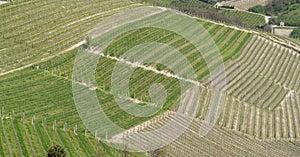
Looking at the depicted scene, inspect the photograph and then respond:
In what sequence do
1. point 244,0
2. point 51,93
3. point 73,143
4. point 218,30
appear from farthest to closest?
point 244,0
point 218,30
point 51,93
point 73,143

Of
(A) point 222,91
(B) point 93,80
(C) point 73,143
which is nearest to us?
(C) point 73,143

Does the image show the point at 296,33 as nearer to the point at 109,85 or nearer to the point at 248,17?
the point at 248,17

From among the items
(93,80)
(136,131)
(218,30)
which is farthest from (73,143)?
(218,30)

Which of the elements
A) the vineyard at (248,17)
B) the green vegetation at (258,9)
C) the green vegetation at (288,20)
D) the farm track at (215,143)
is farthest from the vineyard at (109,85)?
the green vegetation at (258,9)

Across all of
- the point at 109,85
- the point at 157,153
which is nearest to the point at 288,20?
the point at 109,85

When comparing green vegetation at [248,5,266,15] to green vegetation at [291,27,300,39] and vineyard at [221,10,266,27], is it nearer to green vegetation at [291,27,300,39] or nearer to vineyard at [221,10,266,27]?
vineyard at [221,10,266,27]

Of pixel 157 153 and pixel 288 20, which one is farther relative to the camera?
pixel 288 20

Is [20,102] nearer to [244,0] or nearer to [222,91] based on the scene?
[222,91]

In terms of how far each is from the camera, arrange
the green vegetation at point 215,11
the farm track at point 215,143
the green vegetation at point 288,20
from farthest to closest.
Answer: the green vegetation at point 288,20, the green vegetation at point 215,11, the farm track at point 215,143

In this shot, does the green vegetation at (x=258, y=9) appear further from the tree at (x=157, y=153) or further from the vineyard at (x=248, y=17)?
the tree at (x=157, y=153)
